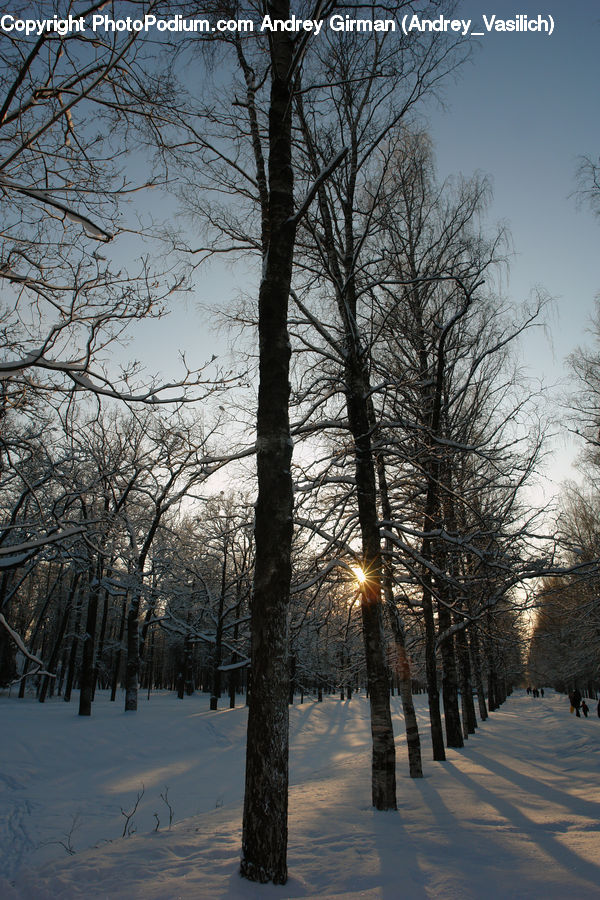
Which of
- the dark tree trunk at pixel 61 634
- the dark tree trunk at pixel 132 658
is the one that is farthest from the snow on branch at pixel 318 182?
the dark tree trunk at pixel 61 634

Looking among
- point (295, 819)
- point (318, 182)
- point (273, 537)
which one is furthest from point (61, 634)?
point (318, 182)

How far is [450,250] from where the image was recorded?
9.29 metres

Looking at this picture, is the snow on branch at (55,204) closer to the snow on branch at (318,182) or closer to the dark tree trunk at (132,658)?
the snow on branch at (318,182)

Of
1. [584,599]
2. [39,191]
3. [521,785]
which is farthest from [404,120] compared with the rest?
[584,599]

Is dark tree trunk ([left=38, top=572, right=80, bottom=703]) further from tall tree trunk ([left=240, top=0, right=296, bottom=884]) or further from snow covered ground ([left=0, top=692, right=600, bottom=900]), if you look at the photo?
tall tree trunk ([left=240, top=0, right=296, bottom=884])

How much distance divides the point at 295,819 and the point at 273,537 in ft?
13.6

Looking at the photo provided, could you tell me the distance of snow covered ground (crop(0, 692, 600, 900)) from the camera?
3.43 metres

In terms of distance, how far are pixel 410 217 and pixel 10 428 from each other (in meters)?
8.50

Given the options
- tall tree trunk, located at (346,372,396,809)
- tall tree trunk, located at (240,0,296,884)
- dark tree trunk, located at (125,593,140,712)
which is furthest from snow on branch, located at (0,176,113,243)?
dark tree trunk, located at (125,593,140,712)

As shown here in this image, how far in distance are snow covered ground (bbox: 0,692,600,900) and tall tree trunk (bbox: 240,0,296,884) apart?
0.36m

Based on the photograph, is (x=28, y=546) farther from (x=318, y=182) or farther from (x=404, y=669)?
(x=404, y=669)

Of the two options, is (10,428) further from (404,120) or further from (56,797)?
(56,797)

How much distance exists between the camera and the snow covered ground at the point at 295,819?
11.3 ft

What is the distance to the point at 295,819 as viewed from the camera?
571cm
